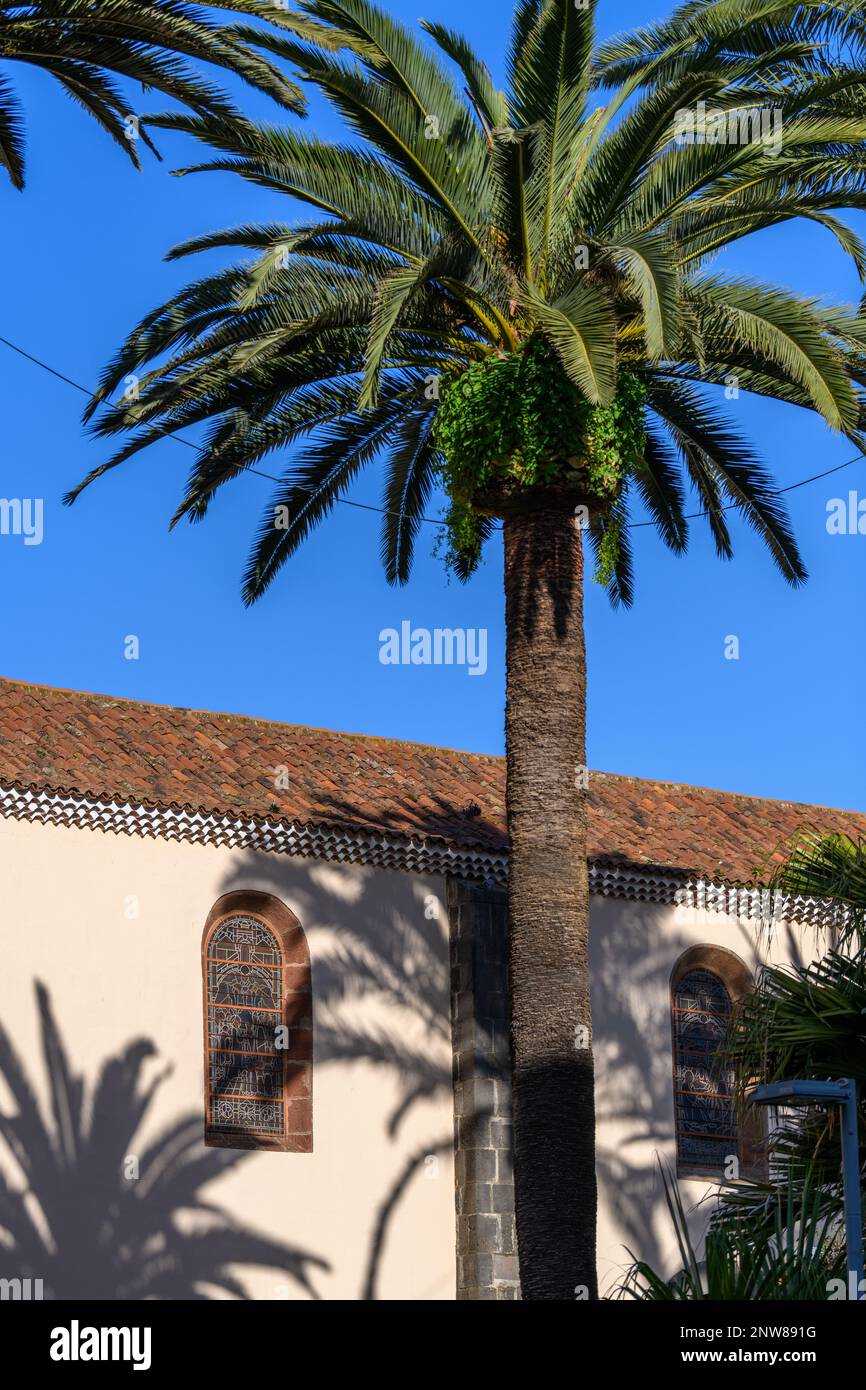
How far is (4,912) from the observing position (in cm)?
1819

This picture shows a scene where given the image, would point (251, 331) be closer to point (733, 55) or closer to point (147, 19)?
point (147, 19)

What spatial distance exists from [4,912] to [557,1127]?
609 cm

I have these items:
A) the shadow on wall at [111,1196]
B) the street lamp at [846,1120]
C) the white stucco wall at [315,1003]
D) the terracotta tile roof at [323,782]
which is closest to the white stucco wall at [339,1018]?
the white stucco wall at [315,1003]

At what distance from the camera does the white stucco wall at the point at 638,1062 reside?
68.2ft

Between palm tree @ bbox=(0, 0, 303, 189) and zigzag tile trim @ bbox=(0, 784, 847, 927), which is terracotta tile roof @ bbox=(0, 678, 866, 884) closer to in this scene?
zigzag tile trim @ bbox=(0, 784, 847, 927)

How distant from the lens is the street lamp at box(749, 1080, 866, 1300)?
1120 cm

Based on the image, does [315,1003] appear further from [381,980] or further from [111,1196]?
[111,1196]

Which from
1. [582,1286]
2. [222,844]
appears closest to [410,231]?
[222,844]

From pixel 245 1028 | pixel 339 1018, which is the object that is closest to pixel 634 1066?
pixel 339 1018

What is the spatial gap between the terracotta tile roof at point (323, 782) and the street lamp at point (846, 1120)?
8.19m

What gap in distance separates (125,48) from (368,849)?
906cm

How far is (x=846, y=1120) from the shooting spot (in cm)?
1218

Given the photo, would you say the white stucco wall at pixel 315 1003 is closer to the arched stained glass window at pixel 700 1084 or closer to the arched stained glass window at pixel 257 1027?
the arched stained glass window at pixel 257 1027

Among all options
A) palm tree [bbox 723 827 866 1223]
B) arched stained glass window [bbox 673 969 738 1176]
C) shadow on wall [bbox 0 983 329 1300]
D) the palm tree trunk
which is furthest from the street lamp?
arched stained glass window [bbox 673 969 738 1176]
